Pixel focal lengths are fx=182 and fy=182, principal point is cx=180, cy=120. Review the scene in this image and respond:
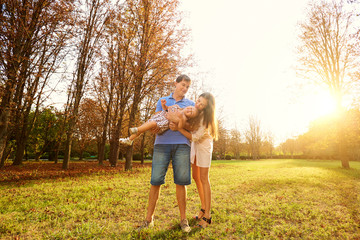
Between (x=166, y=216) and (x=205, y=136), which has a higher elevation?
(x=205, y=136)

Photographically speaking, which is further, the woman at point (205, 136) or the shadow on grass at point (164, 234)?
the woman at point (205, 136)

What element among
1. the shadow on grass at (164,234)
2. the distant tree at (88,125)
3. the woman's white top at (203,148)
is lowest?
the shadow on grass at (164,234)

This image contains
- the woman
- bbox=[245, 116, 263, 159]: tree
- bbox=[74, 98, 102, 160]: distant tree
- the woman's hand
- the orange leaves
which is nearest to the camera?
the woman's hand

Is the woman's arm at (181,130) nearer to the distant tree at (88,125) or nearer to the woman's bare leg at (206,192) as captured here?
the woman's bare leg at (206,192)

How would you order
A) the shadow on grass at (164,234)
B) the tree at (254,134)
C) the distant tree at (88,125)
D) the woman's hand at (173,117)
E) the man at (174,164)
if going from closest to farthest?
the shadow on grass at (164,234) → the woman's hand at (173,117) → the man at (174,164) → the distant tree at (88,125) → the tree at (254,134)

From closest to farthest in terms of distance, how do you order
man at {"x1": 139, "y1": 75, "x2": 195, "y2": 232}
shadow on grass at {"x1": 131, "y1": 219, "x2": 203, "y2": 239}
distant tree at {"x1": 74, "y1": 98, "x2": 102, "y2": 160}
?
shadow on grass at {"x1": 131, "y1": 219, "x2": 203, "y2": 239}, man at {"x1": 139, "y1": 75, "x2": 195, "y2": 232}, distant tree at {"x1": 74, "y1": 98, "x2": 102, "y2": 160}

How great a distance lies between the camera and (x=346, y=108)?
14.8m

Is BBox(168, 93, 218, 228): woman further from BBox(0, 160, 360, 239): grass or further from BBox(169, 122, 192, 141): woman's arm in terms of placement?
BBox(0, 160, 360, 239): grass

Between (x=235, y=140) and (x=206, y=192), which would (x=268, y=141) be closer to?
(x=235, y=140)

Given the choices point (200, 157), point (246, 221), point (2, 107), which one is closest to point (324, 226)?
point (246, 221)

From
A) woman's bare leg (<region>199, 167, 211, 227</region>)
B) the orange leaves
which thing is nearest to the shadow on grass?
woman's bare leg (<region>199, 167, 211, 227</region>)

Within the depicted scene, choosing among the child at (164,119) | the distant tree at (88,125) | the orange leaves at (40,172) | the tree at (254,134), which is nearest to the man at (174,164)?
the child at (164,119)

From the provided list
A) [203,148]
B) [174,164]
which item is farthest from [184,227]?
[203,148]

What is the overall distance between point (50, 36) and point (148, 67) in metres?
5.34
